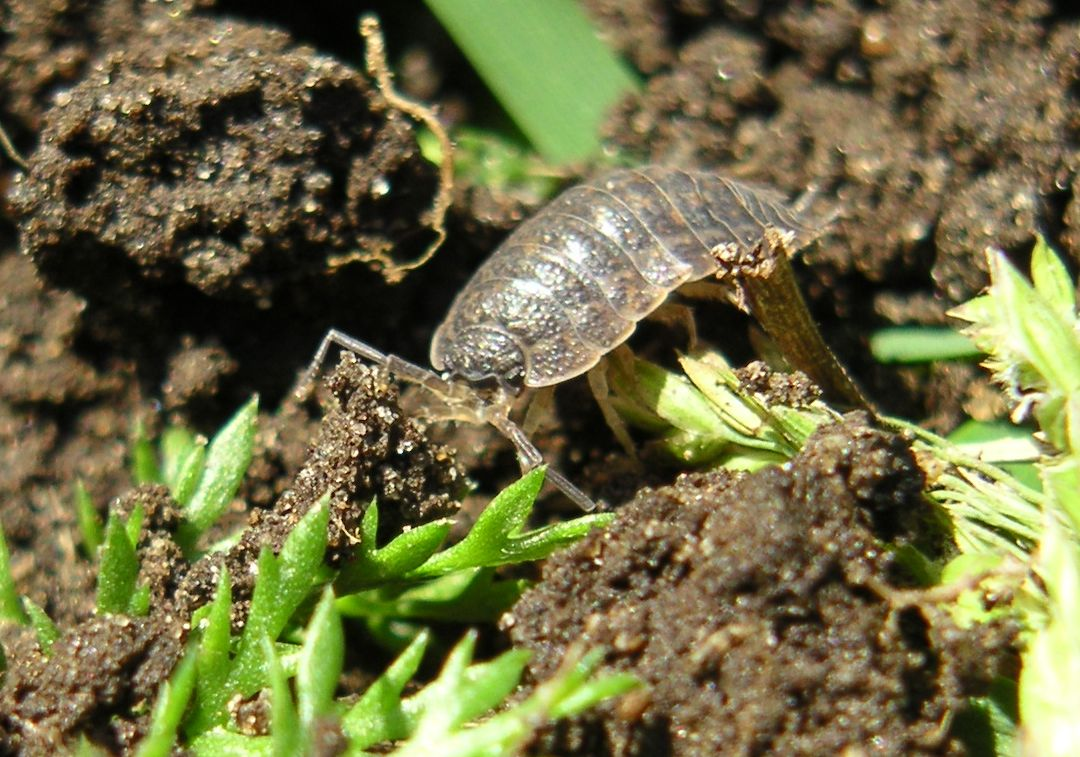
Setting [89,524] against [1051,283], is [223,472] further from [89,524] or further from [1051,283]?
[1051,283]

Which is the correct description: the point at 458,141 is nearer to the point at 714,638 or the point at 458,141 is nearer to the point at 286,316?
the point at 286,316

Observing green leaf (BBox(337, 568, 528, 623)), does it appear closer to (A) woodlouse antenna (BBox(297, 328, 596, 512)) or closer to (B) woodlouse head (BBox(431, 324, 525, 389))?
(A) woodlouse antenna (BBox(297, 328, 596, 512))

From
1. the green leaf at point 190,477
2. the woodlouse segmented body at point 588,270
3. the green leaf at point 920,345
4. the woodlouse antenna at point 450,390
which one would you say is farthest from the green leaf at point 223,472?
the green leaf at point 920,345

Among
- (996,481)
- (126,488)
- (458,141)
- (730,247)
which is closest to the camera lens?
(996,481)

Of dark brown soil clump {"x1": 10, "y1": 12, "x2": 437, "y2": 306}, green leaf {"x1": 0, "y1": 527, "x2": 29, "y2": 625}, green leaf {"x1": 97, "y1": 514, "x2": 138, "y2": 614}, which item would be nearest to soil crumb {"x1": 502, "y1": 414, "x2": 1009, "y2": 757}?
green leaf {"x1": 97, "y1": 514, "x2": 138, "y2": 614}

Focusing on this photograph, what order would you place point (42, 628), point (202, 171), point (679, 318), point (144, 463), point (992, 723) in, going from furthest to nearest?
point (679, 318) → point (202, 171) → point (144, 463) → point (42, 628) → point (992, 723)

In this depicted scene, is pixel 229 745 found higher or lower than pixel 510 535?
lower

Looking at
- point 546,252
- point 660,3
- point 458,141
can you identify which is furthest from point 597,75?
point 546,252

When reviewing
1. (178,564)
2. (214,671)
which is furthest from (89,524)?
(214,671)
